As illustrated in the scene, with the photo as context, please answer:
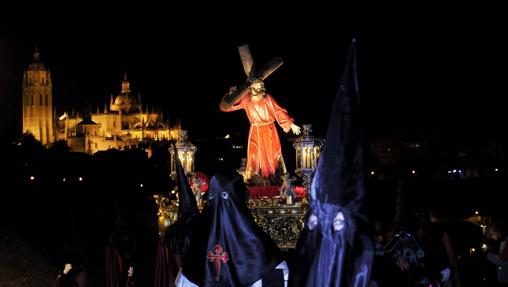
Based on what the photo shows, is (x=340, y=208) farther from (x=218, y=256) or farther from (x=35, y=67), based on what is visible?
(x=35, y=67)

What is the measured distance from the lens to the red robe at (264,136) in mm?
13750

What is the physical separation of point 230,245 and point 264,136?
6299 millimetres

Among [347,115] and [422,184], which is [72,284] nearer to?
[347,115]

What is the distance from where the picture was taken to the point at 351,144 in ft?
19.7

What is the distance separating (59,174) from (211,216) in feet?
187

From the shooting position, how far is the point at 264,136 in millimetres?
13781

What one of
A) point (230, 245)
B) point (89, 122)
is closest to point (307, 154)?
point (230, 245)

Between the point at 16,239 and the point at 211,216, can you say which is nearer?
the point at 211,216

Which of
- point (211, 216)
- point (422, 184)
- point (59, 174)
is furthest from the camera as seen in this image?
point (59, 174)

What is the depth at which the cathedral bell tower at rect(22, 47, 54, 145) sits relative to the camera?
155000mm

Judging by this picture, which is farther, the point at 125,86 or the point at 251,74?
the point at 125,86

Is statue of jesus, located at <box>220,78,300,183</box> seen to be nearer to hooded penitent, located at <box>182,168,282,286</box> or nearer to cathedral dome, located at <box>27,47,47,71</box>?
hooded penitent, located at <box>182,168,282,286</box>

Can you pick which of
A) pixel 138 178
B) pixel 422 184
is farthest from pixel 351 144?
pixel 138 178

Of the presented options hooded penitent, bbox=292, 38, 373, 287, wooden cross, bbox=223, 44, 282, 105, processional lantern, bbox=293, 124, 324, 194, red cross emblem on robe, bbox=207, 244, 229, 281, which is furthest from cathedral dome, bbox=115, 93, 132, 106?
hooded penitent, bbox=292, 38, 373, 287
